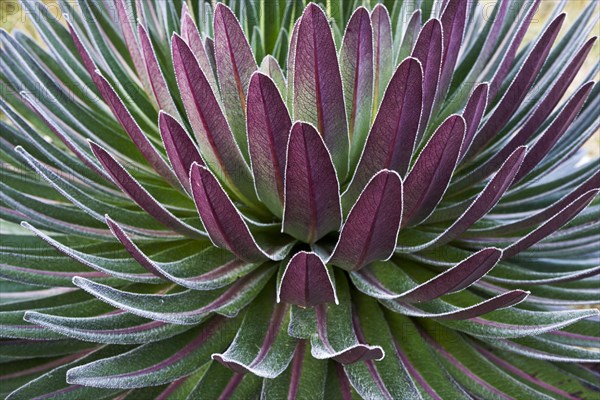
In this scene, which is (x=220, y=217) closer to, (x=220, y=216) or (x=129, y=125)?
(x=220, y=216)

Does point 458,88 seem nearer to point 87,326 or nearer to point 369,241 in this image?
point 369,241

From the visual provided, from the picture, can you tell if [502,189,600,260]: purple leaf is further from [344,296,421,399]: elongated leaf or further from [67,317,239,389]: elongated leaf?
[67,317,239,389]: elongated leaf

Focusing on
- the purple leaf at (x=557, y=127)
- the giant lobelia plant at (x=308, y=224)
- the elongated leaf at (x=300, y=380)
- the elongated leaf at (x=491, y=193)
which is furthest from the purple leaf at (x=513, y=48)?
the elongated leaf at (x=300, y=380)

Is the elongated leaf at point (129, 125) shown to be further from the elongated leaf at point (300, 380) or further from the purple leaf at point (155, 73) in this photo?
the elongated leaf at point (300, 380)

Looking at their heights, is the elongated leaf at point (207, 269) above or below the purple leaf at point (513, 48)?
below

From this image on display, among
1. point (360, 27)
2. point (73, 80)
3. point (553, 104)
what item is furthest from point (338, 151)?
point (73, 80)

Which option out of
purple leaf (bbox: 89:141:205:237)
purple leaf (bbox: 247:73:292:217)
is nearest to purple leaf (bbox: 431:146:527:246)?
purple leaf (bbox: 247:73:292:217)
